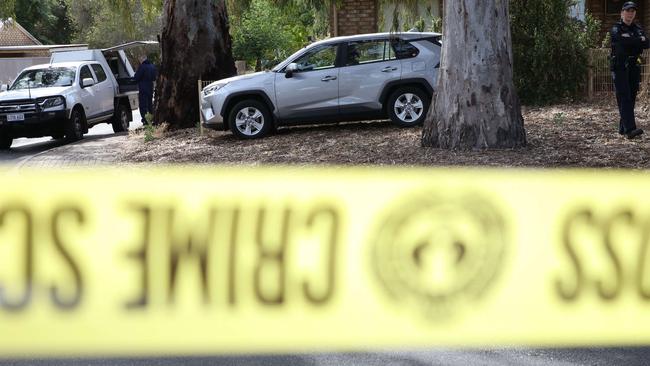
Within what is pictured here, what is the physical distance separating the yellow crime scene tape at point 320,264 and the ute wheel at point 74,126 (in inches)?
545

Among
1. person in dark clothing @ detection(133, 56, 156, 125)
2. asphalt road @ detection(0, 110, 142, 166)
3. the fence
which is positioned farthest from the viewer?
person in dark clothing @ detection(133, 56, 156, 125)

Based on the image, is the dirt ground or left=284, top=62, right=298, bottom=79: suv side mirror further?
left=284, top=62, right=298, bottom=79: suv side mirror

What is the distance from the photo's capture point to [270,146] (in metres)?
13.7

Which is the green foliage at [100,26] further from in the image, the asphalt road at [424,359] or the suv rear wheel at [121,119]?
the asphalt road at [424,359]

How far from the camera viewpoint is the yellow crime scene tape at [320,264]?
447cm

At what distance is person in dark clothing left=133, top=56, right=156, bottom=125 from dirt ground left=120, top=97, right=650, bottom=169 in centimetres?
306

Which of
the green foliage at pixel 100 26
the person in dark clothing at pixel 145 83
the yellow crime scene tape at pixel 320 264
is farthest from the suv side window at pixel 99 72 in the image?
the green foliage at pixel 100 26

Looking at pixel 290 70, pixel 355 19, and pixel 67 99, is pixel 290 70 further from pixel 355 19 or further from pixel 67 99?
pixel 355 19

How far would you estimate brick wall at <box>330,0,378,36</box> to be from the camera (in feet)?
85.0

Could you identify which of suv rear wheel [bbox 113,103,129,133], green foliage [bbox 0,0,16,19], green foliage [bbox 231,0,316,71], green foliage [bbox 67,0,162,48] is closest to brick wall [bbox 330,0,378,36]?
suv rear wheel [bbox 113,103,129,133]

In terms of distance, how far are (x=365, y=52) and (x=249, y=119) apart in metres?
2.18

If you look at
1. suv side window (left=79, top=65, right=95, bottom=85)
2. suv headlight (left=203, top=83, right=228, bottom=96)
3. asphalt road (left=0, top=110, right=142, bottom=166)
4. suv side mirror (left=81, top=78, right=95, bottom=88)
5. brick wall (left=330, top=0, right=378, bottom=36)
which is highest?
brick wall (left=330, top=0, right=378, bottom=36)

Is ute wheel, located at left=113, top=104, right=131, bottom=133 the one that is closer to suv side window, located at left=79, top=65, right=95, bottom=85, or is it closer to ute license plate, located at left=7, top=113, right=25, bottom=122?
suv side window, located at left=79, top=65, right=95, bottom=85

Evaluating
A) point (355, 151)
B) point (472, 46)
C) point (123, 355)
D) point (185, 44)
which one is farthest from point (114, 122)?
point (123, 355)
